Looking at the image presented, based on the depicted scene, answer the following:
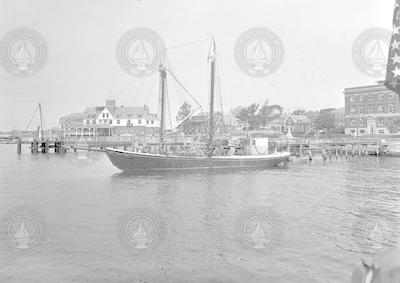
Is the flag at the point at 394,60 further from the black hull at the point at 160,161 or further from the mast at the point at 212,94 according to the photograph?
the mast at the point at 212,94

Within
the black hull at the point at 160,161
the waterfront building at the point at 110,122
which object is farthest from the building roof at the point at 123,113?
the black hull at the point at 160,161

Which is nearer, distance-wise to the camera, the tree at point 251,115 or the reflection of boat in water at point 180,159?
the reflection of boat in water at point 180,159

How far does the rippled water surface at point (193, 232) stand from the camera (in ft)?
45.2

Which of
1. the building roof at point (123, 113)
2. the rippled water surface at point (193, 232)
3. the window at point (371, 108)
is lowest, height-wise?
the rippled water surface at point (193, 232)

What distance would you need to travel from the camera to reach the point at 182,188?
36.3 meters

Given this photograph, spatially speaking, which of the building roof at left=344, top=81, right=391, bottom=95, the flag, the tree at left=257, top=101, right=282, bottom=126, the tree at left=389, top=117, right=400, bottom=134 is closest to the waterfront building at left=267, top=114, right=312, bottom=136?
the tree at left=257, top=101, right=282, bottom=126

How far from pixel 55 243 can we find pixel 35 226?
13.5 ft

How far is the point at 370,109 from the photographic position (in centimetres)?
10769

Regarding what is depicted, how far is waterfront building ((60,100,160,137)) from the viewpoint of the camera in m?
148

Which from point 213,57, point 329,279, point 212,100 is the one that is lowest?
point 329,279

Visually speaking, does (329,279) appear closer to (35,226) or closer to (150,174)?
(35,226)

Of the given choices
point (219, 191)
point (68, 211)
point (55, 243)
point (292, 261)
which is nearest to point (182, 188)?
point (219, 191)

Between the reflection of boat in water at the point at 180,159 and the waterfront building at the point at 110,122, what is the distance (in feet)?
297

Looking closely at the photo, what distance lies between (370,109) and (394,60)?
110 metres
